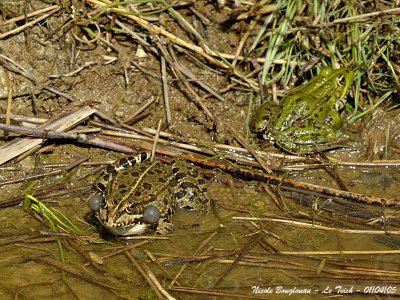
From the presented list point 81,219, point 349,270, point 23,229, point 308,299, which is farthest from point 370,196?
point 23,229

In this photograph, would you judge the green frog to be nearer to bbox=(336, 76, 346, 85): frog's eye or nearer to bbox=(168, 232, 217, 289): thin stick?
bbox=(336, 76, 346, 85): frog's eye

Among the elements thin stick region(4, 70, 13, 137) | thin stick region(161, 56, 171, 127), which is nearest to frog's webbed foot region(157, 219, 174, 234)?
thin stick region(161, 56, 171, 127)

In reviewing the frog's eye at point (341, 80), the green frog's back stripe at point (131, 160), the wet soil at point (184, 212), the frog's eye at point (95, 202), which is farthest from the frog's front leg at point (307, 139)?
the frog's eye at point (95, 202)

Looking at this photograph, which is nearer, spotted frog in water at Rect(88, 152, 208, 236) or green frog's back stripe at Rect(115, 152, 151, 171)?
spotted frog in water at Rect(88, 152, 208, 236)

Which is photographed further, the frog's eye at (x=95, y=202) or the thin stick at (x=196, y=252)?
the frog's eye at (x=95, y=202)

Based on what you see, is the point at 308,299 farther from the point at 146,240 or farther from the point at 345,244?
the point at 146,240

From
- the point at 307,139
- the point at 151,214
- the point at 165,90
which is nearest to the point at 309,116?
the point at 307,139

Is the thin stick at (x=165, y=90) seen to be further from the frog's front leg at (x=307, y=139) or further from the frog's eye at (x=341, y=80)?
the frog's eye at (x=341, y=80)

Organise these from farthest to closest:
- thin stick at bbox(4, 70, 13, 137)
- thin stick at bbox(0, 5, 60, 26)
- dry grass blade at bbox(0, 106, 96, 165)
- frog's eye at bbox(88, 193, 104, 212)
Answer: thin stick at bbox(0, 5, 60, 26), thin stick at bbox(4, 70, 13, 137), dry grass blade at bbox(0, 106, 96, 165), frog's eye at bbox(88, 193, 104, 212)
